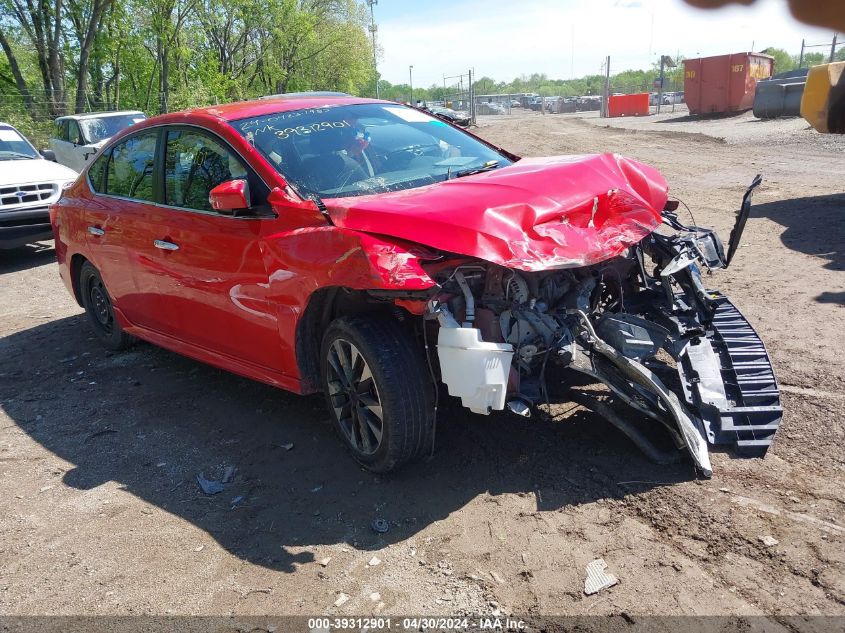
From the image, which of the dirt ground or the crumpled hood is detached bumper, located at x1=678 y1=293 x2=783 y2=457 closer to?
the dirt ground

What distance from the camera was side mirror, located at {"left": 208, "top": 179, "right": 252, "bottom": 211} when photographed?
3.68 metres

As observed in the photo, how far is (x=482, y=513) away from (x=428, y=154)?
2.26 meters

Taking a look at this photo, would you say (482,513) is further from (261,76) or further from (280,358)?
(261,76)

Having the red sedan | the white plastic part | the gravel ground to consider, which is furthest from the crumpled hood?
the gravel ground

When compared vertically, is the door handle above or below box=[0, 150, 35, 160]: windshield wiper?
below

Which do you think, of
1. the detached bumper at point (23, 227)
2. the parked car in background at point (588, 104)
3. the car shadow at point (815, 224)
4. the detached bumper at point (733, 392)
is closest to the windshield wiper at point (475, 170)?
the detached bumper at point (733, 392)

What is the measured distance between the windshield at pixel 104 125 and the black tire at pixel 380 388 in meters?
13.3

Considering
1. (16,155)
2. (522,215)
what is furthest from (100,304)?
(16,155)

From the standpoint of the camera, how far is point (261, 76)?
133ft

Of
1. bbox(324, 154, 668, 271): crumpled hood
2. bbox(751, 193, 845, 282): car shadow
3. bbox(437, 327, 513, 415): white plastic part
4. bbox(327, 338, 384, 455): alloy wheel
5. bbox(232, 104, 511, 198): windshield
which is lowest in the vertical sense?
bbox(751, 193, 845, 282): car shadow

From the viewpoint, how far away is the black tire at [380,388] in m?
→ 3.35

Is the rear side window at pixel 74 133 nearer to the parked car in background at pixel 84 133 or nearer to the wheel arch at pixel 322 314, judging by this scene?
the parked car in background at pixel 84 133

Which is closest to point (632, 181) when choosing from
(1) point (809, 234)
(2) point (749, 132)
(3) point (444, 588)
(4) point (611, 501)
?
(4) point (611, 501)

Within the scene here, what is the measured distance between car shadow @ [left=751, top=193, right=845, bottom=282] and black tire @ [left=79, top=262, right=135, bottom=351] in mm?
5701
